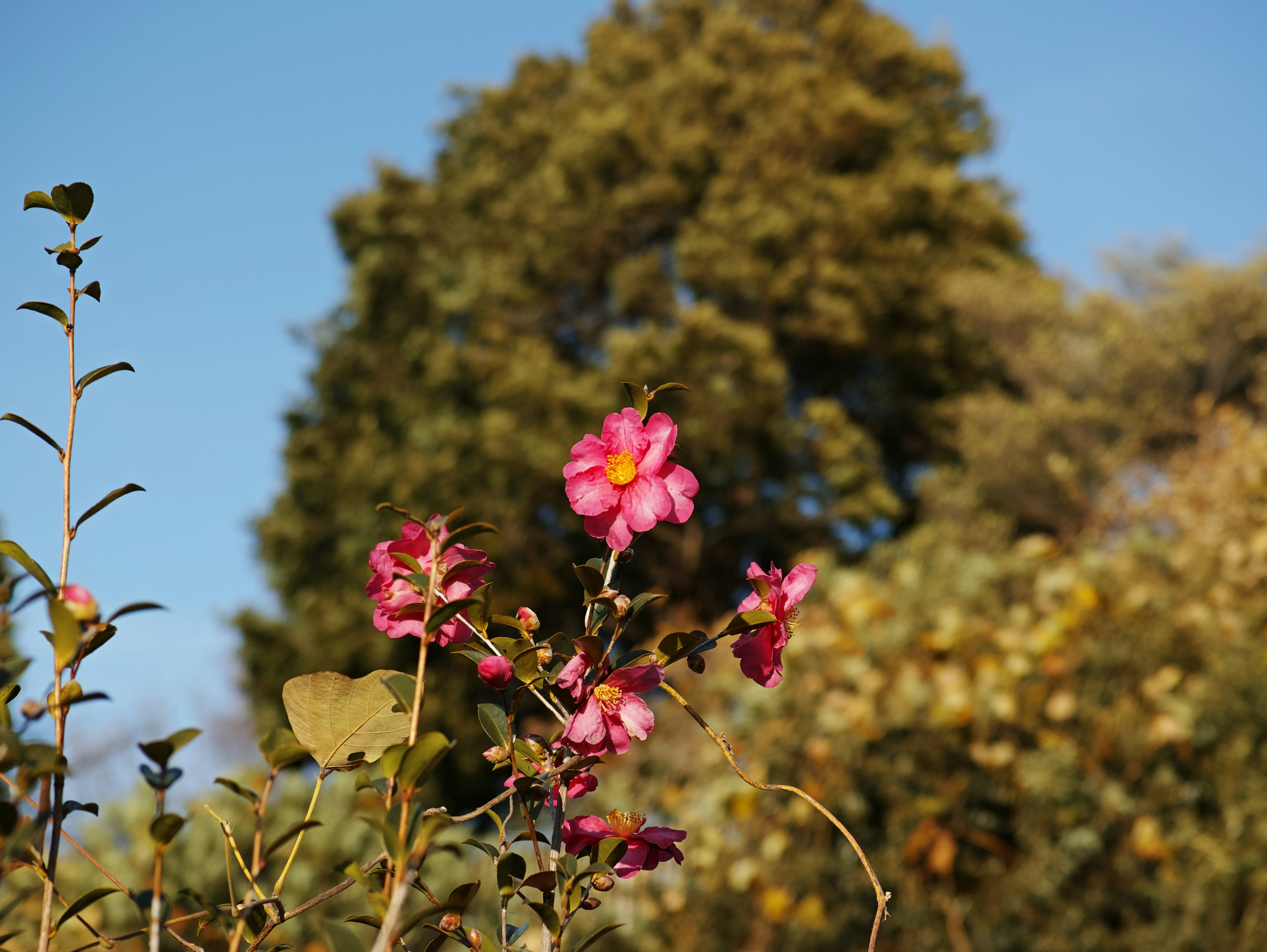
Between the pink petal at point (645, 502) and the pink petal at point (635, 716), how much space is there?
117 mm

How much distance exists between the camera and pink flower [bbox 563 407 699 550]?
0.73 metres

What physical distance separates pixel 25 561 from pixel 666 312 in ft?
30.9

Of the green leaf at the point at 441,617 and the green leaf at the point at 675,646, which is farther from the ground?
the green leaf at the point at 675,646

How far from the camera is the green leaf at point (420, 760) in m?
0.50

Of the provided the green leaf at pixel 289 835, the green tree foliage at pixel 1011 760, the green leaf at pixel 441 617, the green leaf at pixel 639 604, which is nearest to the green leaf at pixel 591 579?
the green leaf at pixel 639 604

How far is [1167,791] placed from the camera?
2.60 metres

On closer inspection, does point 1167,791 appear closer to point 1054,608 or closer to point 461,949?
point 1054,608

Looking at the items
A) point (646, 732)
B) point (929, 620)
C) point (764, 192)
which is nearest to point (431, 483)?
point (764, 192)

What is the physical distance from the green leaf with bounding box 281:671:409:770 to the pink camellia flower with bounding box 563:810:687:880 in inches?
5.4

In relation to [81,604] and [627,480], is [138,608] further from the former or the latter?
[627,480]

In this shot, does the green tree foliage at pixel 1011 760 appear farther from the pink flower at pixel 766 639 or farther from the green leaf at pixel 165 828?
the green leaf at pixel 165 828

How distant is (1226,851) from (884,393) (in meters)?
8.49

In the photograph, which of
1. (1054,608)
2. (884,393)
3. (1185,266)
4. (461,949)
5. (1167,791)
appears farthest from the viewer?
(884,393)

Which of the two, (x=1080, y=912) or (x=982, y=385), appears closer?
(x=1080, y=912)
